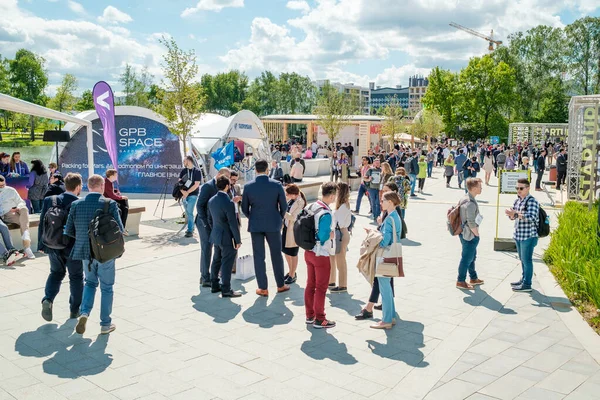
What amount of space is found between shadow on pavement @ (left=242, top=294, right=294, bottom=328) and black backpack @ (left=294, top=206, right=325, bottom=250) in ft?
3.42

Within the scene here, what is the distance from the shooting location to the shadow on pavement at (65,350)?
4988 millimetres

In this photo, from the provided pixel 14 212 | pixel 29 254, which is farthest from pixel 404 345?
pixel 14 212

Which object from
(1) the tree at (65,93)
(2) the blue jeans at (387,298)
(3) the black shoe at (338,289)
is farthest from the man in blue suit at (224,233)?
(1) the tree at (65,93)

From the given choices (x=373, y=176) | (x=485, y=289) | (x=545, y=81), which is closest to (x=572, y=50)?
(x=545, y=81)

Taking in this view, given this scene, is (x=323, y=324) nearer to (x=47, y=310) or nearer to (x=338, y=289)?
(x=338, y=289)

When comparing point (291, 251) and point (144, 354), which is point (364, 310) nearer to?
point (291, 251)

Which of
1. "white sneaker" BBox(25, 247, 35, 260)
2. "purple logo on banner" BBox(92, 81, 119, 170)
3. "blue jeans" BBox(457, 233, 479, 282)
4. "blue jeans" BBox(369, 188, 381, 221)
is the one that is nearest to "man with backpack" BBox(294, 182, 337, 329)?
"blue jeans" BBox(457, 233, 479, 282)

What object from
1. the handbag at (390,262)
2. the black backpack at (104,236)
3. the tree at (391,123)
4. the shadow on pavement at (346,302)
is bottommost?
the shadow on pavement at (346,302)

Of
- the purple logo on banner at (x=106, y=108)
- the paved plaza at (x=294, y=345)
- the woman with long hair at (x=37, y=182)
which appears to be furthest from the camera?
the purple logo on banner at (x=106, y=108)

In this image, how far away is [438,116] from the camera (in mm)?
61031

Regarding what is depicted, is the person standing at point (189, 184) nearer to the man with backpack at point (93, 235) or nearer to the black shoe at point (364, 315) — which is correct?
the man with backpack at point (93, 235)

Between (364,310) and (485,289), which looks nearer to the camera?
(364,310)

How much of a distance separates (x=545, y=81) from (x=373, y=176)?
58.1m

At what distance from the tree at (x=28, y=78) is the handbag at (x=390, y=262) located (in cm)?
7509
